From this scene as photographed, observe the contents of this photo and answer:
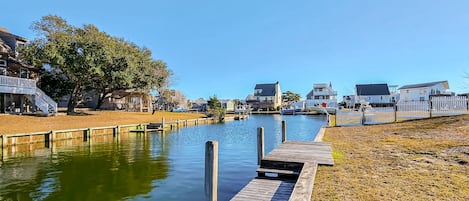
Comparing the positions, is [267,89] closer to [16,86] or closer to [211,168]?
[16,86]

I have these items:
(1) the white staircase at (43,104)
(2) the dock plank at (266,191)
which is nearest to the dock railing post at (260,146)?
(2) the dock plank at (266,191)

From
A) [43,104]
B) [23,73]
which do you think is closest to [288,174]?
[43,104]

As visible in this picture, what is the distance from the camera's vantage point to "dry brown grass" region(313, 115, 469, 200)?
16.2ft

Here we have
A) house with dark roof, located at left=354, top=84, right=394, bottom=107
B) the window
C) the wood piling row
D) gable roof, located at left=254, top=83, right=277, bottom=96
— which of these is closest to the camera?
the wood piling row

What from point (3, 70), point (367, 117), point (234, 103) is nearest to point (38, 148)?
point (3, 70)

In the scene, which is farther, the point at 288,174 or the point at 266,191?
the point at 288,174

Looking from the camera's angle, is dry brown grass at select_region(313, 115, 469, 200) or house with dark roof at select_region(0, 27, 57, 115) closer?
dry brown grass at select_region(313, 115, 469, 200)

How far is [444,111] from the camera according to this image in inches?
758

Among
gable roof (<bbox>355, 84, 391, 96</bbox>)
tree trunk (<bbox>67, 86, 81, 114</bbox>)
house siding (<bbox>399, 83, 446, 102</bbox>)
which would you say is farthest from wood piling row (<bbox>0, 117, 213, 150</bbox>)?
gable roof (<bbox>355, 84, 391, 96</bbox>)

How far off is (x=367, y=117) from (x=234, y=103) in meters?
72.1

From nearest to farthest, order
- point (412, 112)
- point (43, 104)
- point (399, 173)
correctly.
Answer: point (399, 173)
point (412, 112)
point (43, 104)

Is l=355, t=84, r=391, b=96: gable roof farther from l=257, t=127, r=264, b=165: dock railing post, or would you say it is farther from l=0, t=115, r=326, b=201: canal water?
l=257, t=127, r=264, b=165: dock railing post

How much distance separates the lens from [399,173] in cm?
638

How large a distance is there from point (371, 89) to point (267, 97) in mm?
28535
